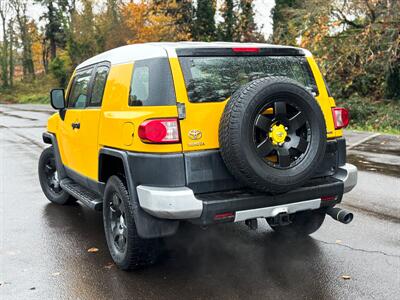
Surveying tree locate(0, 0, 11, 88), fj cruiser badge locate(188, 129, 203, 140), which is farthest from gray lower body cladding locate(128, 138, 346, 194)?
tree locate(0, 0, 11, 88)

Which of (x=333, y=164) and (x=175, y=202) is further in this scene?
(x=333, y=164)

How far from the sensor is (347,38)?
62.5ft

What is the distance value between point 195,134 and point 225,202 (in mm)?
570

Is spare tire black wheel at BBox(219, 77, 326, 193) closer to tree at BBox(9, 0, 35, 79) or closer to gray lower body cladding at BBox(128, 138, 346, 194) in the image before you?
gray lower body cladding at BBox(128, 138, 346, 194)

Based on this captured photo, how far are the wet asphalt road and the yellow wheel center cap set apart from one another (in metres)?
1.16

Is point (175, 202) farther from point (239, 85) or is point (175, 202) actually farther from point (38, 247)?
point (38, 247)

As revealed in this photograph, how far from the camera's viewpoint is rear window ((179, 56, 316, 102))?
364 cm

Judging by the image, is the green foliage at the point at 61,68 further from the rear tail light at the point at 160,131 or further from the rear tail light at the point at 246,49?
the rear tail light at the point at 160,131

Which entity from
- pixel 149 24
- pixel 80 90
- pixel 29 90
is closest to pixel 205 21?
pixel 149 24

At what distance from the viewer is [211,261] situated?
421cm

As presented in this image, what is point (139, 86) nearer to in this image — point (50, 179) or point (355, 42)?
point (50, 179)

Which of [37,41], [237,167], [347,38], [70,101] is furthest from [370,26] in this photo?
[37,41]

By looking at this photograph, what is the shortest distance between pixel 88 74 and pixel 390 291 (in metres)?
3.66

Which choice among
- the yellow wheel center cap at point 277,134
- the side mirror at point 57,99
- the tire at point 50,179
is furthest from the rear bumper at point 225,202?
the tire at point 50,179
